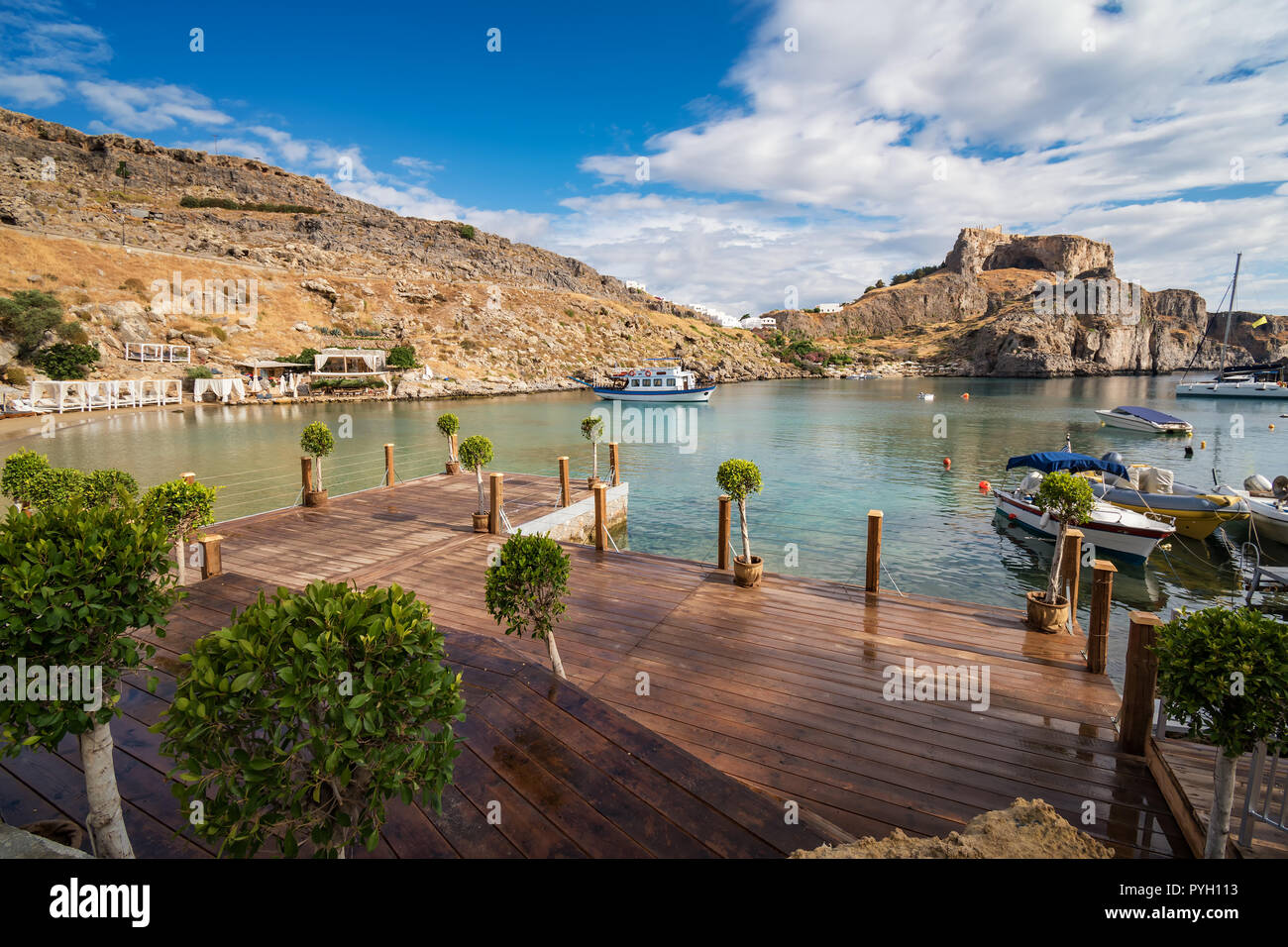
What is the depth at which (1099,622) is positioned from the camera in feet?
20.8

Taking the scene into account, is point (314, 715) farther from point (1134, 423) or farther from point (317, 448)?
point (1134, 423)

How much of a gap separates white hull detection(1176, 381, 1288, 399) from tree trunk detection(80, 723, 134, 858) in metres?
95.8

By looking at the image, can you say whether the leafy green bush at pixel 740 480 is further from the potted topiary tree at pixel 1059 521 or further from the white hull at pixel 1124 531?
the white hull at pixel 1124 531

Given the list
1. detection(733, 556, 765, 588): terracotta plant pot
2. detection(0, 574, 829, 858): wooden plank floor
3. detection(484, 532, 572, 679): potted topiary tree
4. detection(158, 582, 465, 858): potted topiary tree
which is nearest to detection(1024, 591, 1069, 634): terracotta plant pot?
detection(733, 556, 765, 588): terracotta plant pot

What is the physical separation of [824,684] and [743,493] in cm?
379

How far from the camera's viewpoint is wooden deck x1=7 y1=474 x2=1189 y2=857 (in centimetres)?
438

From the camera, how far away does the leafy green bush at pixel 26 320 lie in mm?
43125

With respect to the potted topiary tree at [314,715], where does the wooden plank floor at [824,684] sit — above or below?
below

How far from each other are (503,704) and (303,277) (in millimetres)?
93270

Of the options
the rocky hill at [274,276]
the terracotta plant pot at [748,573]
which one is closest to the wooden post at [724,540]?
the terracotta plant pot at [748,573]

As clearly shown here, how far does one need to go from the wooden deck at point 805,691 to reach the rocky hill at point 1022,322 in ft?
415

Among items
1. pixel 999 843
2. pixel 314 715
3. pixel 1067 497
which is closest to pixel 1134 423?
pixel 1067 497

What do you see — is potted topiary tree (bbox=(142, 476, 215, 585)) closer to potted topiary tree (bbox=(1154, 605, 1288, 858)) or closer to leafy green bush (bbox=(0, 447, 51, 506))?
leafy green bush (bbox=(0, 447, 51, 506))
